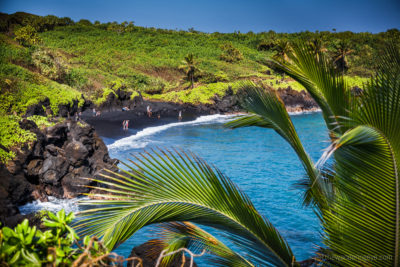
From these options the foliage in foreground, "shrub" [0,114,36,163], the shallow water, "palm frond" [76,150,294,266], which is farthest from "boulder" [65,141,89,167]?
the foliage in foreground

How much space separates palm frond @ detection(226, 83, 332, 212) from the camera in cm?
335

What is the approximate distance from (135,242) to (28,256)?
10.2m

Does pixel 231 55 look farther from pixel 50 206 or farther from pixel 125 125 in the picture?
pixel 50 206

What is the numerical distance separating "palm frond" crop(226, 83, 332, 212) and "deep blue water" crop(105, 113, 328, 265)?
2.39 meters

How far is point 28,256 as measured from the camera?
5.05 ft

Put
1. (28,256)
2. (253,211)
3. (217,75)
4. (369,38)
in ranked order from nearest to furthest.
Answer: (28,256) → (253,211) → (217,75) → (369,38)

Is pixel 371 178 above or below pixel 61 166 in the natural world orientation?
above

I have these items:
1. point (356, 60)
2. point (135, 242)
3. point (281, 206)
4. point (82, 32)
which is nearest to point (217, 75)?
point (356, 60)

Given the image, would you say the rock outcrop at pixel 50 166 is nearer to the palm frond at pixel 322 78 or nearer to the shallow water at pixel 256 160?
the shallow water at pixel 256 160

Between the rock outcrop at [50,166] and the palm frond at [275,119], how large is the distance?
30.0 feet

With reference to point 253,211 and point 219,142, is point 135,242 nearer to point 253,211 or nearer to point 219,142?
point 253,211

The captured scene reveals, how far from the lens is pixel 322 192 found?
3.44 m

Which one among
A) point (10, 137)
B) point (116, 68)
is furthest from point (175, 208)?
point (116, 68)

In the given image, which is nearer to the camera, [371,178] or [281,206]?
[371,178]
